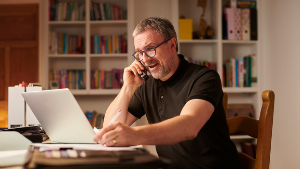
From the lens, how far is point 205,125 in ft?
3.94

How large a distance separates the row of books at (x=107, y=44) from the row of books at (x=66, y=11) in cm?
30

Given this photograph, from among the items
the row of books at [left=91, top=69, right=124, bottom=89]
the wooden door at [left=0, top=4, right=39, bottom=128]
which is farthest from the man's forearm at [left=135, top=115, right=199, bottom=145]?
the wooden door at [left=0, top=4, right=39, bottom=128]

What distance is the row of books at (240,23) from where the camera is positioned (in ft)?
9.98

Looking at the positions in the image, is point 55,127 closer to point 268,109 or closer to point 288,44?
point 268,109

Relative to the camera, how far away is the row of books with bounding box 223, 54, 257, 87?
3088 millimetres

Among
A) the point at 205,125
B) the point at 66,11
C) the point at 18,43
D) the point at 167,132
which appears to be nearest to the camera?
the point at 167,132

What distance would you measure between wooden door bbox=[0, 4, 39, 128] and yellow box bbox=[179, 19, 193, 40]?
1989 millimetres

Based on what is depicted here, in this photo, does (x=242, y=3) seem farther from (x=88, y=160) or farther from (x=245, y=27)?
(x=88, y=160)

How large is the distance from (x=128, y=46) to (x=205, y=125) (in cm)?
205

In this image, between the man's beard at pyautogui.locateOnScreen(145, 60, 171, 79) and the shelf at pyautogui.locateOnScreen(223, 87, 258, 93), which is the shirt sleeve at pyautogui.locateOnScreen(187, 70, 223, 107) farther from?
the shelf at pyautogui.locateOnScreen(223, 87, 258, 93)

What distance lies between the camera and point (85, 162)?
0.58 metres

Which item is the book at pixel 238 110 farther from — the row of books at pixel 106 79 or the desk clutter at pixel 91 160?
the desk clutter at pixel 91 160

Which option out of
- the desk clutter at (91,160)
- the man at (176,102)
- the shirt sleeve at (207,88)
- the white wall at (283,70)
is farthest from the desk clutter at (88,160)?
the white wall at (283,70)

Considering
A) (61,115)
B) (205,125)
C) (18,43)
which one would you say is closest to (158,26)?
(205,125)
